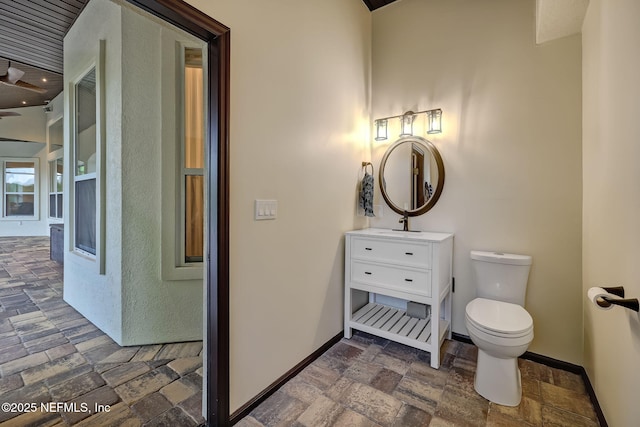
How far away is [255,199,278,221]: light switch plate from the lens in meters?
1.57

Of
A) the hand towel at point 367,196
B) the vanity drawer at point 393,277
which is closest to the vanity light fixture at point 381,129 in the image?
the hand towel at point 367,196

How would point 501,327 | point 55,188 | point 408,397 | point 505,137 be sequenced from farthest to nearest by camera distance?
point 55,188, point 505,137, point 408,397, point 501,327

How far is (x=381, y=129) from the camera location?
8.71 ft

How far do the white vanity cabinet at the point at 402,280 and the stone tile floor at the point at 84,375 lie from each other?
1.29m

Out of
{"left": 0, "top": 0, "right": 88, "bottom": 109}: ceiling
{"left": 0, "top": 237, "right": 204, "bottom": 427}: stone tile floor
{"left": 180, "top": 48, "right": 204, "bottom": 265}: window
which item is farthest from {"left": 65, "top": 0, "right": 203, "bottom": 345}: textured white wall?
{"left": 0, "top": 0, "right": 88, "bottom": 109}: ceiling

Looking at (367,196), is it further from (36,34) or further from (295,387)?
(36,34)

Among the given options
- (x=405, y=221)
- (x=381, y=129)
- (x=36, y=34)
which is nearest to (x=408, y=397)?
(x=405, y=221)

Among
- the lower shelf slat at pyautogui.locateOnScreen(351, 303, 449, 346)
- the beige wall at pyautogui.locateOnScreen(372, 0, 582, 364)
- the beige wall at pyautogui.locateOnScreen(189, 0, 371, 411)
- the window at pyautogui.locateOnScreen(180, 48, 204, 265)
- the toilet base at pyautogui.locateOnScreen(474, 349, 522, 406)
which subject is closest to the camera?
the beige wall at pyautogui.locateOnScreen(189, 0, 371, 411)

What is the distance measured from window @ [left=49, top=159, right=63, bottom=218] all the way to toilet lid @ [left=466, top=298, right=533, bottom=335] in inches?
328

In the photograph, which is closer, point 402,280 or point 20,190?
point 402,280

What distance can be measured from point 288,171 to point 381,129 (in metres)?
1.28

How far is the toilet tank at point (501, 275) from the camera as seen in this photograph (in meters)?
1.96

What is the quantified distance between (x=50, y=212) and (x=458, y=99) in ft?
32.4

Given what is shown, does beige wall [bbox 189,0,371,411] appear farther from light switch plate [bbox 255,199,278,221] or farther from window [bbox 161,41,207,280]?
window [bbox 161,41,207,280]
